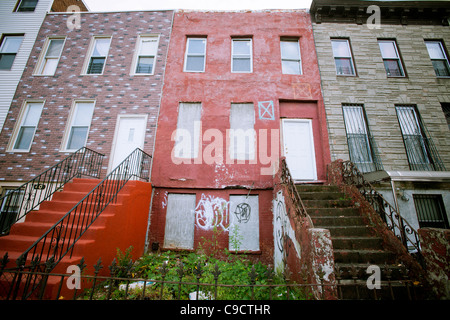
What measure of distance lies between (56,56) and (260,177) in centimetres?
1131

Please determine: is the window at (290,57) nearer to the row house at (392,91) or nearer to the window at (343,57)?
the row house at (392,91)

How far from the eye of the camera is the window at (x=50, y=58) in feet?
29.6

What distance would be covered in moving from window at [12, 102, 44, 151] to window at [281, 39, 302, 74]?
11.2 meters

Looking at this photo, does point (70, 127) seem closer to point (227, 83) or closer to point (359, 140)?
point (227, 83)

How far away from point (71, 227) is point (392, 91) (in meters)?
12.5

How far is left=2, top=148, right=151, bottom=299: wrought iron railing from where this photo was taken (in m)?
3.02

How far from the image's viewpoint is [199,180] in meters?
7.45

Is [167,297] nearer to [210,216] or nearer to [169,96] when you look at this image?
[210,216]

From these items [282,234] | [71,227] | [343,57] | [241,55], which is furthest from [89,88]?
[343,57]

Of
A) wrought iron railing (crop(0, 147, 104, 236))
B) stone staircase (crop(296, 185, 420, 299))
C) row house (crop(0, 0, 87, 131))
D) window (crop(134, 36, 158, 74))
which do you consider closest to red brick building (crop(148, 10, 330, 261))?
window (crop(134, 36, 158, 74))

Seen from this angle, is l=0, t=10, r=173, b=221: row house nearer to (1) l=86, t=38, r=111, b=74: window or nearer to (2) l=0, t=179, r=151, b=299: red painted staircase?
(1) l=86, t=38, r=111, b=74: window

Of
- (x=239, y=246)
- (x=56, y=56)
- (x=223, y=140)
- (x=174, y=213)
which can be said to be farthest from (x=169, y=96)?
(x=239, y=246)

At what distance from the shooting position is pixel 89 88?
856cm

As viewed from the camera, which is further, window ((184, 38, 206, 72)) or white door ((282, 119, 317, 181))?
window ((184, 38, 206, 72))
